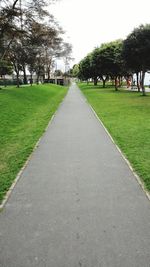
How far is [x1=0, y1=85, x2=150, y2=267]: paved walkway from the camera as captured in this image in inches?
140

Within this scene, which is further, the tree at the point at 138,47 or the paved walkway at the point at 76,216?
the tree at the point at 138,47

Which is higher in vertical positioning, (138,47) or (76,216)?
(138,47)

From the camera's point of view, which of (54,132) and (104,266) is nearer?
(104,266)

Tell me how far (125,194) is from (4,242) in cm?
244

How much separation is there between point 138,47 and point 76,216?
30219 millimetres

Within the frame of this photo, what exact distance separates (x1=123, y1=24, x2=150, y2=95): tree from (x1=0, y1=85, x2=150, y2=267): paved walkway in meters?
26.3

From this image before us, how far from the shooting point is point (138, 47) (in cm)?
3200

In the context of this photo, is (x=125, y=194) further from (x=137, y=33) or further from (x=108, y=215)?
(x=137, y=33)

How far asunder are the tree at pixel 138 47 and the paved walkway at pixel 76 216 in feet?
86.1

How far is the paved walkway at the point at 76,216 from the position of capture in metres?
3.55

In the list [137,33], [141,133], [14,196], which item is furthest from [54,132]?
[137,33]

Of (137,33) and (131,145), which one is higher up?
(137,33)

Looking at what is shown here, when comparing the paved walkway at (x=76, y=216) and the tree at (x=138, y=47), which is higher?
the tree at (x=138, y=47)

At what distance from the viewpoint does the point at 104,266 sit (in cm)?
336
